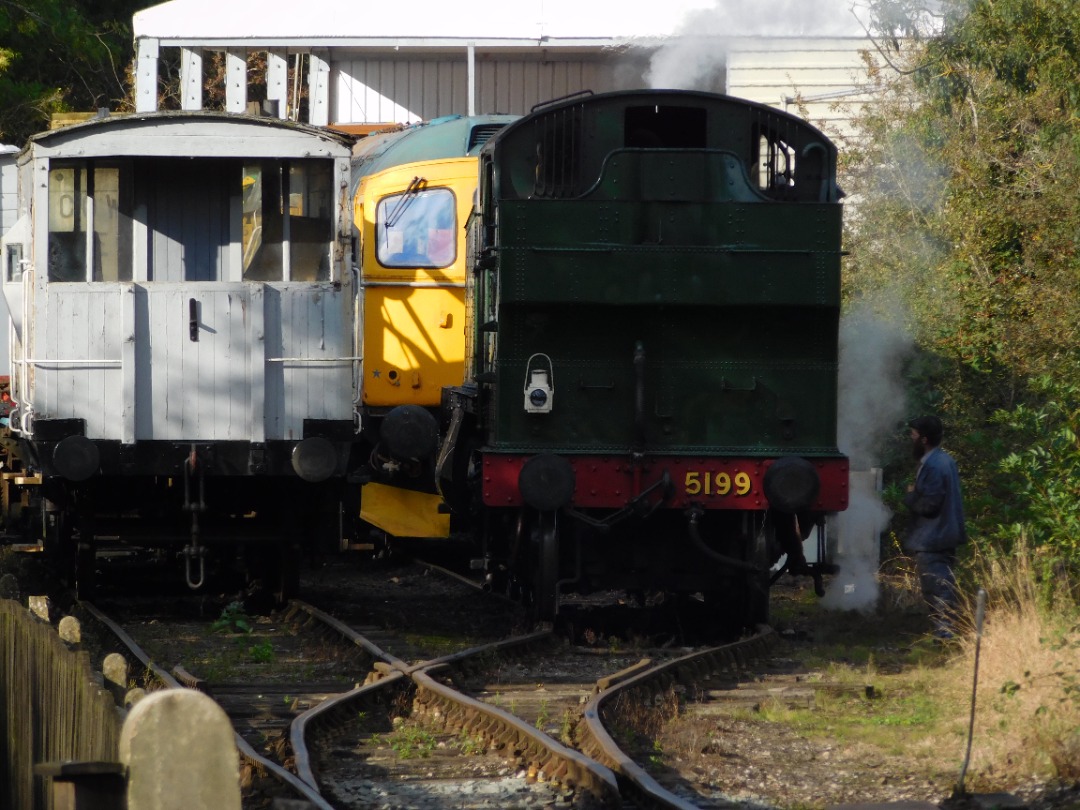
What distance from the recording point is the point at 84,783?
149 inches

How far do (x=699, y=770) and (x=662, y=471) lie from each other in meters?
3.35

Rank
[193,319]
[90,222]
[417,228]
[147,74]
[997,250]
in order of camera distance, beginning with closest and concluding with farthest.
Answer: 1. [193,319]
2. [90,222]
3. [417,228]
4. [997,250]
5. [147,74]

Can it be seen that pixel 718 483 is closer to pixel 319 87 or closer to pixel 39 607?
pixel 39 607

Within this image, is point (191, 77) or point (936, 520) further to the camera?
point (191, 77)

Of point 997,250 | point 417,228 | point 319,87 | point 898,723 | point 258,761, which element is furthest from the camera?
point 319,87

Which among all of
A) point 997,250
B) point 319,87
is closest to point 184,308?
point 997,250

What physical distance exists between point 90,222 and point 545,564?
385 centimetres

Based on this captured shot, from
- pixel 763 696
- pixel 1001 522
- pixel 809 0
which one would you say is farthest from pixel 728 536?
pixel 809 0

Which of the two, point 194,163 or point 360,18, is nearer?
point 194,163

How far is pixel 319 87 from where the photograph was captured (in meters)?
22.9

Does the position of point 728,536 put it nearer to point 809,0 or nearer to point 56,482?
point 56,482

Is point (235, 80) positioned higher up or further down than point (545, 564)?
higher up

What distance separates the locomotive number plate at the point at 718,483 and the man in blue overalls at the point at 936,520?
0.98 m

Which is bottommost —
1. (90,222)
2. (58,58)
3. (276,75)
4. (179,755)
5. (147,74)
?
(179,755)
